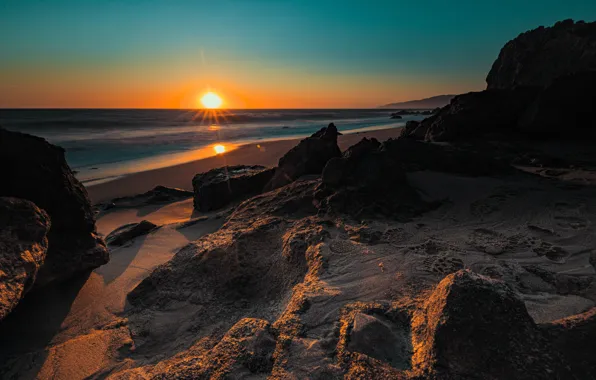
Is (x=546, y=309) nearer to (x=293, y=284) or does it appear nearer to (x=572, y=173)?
(x=293, y=284)

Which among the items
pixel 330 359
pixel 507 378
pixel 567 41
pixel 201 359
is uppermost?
pixel 567 41

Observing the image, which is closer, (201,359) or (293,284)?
(201,359)

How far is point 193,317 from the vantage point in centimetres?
296

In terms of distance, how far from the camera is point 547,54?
20141 millimetres

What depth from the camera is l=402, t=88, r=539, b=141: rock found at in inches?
362

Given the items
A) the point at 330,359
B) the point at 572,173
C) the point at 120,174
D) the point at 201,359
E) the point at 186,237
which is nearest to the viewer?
the point at 330,359

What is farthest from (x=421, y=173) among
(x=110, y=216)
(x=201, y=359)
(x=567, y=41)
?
(x=567, y=41)

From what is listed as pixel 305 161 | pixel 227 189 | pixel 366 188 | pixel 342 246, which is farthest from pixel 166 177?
pixel 342 246

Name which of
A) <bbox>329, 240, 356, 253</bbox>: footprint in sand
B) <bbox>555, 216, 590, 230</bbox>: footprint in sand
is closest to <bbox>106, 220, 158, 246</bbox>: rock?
<bbox>329, 240, 356, 253</bbox>: footprint in sand

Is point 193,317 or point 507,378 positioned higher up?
point 507,378

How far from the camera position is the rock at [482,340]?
147 centimetres

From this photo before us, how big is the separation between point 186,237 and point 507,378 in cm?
476

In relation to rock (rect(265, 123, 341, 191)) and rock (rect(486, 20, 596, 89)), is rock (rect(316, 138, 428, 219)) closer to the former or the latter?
rock (rect(265, 123, 341, 191))

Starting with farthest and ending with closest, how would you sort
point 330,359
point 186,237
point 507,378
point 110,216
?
point 110,216
point 186,237
point 330,359
point 507,378
